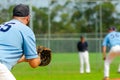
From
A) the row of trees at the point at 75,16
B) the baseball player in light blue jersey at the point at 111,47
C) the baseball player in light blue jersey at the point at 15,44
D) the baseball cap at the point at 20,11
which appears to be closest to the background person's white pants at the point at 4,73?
the baseball player in light blue jersey at the point at 15,44

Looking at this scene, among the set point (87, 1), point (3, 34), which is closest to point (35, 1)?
point (87, 1)

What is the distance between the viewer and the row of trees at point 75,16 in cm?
2617

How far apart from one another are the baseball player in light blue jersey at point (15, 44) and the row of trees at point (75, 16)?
1731 centimetres

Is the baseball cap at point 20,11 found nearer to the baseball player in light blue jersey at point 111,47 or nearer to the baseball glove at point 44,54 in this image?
the baseball glove at point 44,54

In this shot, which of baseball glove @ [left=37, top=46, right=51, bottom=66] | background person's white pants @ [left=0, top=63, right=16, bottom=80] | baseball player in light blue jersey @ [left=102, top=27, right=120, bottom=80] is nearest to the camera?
background person's white pants @ [left=0, top=63, right=16, bottom=80]

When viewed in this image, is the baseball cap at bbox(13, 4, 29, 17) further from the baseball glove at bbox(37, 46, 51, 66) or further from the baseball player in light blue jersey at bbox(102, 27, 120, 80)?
the baseball player in light blue jersey at bbox(102, 27, 120, 80)

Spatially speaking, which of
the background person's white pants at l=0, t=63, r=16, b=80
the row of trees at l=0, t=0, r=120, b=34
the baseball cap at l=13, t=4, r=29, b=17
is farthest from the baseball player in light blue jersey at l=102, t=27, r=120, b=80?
the background person's white pants at l=0, t=63, r=16, b=80

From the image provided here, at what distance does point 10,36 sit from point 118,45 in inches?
407

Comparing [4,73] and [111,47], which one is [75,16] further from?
[4,73]

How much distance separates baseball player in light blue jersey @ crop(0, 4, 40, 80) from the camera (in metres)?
5.86

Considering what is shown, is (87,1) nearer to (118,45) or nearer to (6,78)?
(118,45)

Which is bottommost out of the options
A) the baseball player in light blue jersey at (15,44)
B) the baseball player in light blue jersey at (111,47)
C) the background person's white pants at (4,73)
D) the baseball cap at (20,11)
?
the baseball player in light blue jersey at (111,47)

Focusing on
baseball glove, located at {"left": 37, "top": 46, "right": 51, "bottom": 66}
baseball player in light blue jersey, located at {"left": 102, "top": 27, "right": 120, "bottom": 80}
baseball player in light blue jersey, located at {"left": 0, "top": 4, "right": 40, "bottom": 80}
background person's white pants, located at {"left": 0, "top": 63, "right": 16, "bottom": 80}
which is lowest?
baseball player in light blue jersey, located at {"left": 102, "top": 27, "right": 120, "bottom": 80}

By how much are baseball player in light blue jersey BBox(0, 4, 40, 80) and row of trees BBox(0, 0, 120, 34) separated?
1731cm
